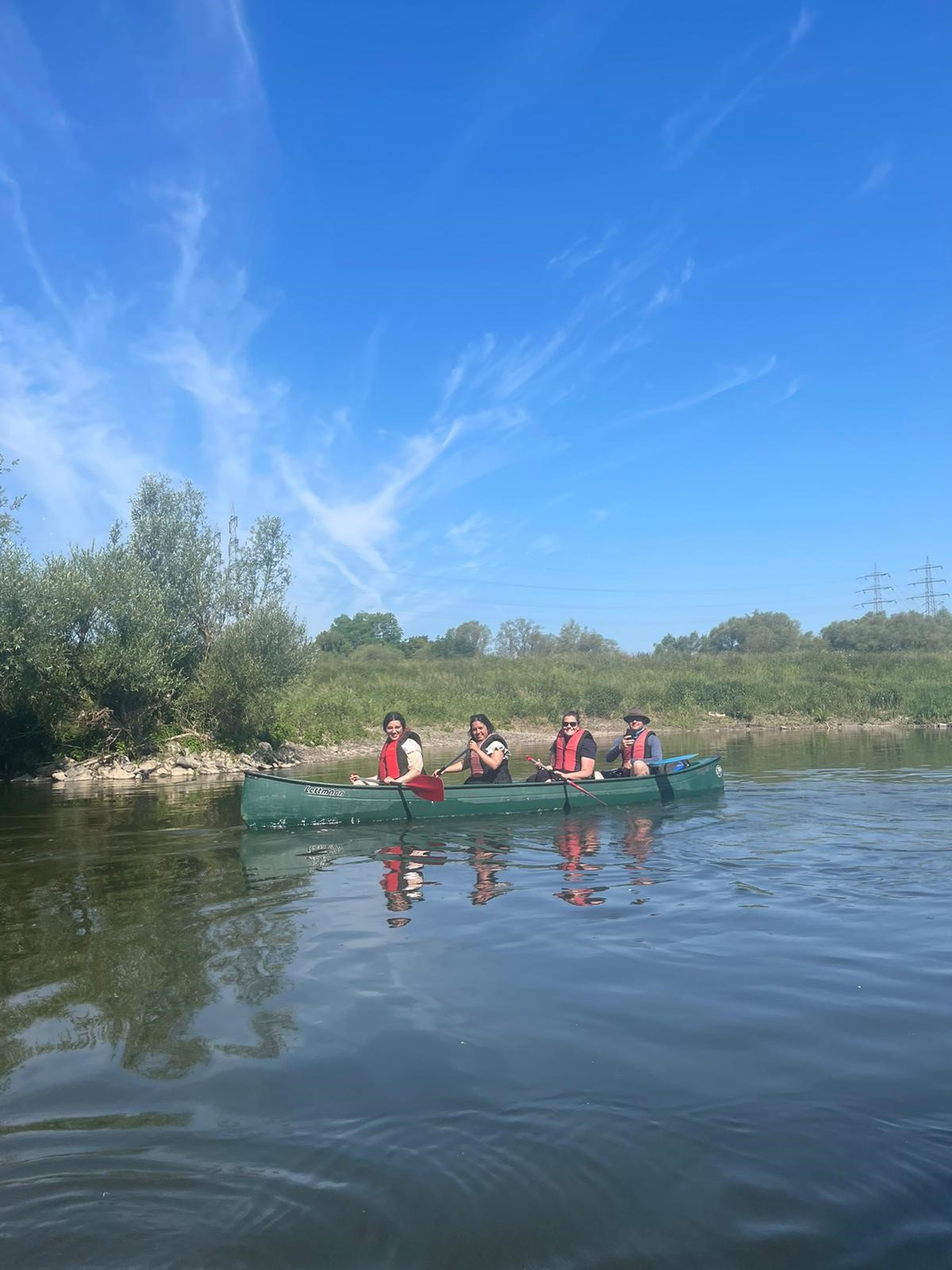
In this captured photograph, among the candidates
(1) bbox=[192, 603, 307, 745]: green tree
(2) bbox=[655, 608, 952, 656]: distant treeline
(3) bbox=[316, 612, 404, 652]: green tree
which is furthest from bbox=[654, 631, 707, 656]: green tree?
(1) bbox=[192, 603, 307, 745]: green tree

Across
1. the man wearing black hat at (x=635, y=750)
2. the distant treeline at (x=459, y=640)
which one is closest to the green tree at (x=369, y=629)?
the distant treeline at (x=459, y=640)

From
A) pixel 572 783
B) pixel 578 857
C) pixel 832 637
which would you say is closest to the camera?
pixel 578 857

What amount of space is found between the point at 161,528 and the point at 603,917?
22749mm

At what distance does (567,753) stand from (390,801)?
105 inches

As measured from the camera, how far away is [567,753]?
12.6 metres

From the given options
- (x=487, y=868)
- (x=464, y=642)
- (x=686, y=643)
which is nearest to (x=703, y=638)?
(x=686, y=643)

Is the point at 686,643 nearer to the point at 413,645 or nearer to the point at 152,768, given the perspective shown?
the point at 413,645

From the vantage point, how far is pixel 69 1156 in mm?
3352

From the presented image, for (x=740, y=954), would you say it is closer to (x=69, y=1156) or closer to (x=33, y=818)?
(x=69, y=1156)

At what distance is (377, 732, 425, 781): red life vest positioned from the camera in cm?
1156

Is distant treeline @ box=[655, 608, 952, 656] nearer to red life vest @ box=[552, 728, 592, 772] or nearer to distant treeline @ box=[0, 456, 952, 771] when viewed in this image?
distant treeline @ box=[0, 456, 952, 771]

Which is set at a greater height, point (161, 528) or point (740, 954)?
point (161, 528)

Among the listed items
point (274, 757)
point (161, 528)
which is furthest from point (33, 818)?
A: point (161, 528)

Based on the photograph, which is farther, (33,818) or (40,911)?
(33,818)
